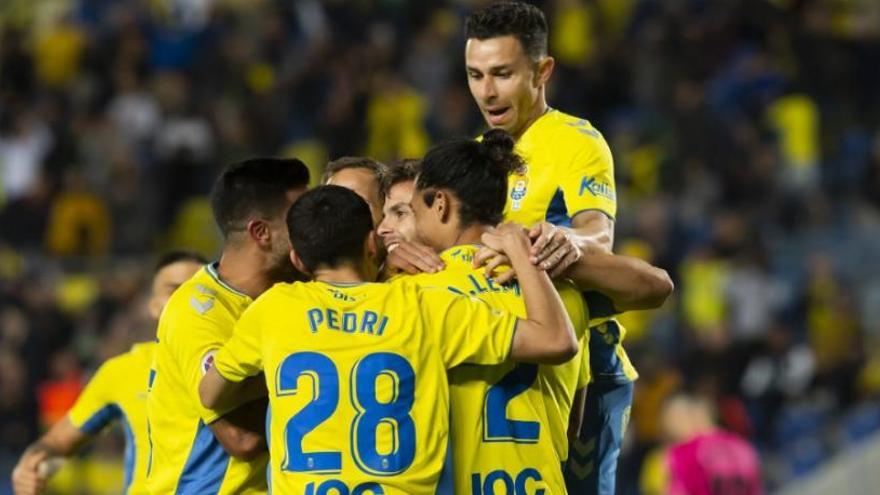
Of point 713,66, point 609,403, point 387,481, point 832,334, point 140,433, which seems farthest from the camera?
point 713,66

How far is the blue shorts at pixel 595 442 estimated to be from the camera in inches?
241

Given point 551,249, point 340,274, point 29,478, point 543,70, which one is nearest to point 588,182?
point 543,70

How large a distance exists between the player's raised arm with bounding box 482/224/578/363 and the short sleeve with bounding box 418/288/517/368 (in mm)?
43

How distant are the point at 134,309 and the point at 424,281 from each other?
8.80 meters

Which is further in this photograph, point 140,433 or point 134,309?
point 134,309

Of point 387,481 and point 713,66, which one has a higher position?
point 713,66

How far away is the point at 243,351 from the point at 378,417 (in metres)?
0.45

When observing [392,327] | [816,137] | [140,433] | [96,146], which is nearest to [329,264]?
[392,327]

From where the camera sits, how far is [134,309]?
13727 millimetres

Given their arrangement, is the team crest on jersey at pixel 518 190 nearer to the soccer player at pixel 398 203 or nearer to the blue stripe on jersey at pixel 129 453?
the soccer player at pixel 398 203

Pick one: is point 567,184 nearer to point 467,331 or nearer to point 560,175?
point 560,175

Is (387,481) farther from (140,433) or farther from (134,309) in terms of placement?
(134,309)

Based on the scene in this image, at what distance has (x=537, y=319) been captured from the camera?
510cm

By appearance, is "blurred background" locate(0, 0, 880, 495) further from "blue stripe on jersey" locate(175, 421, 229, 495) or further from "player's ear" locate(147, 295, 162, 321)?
"blue stripe on jersey" locate(175, 421, 229, 495)
